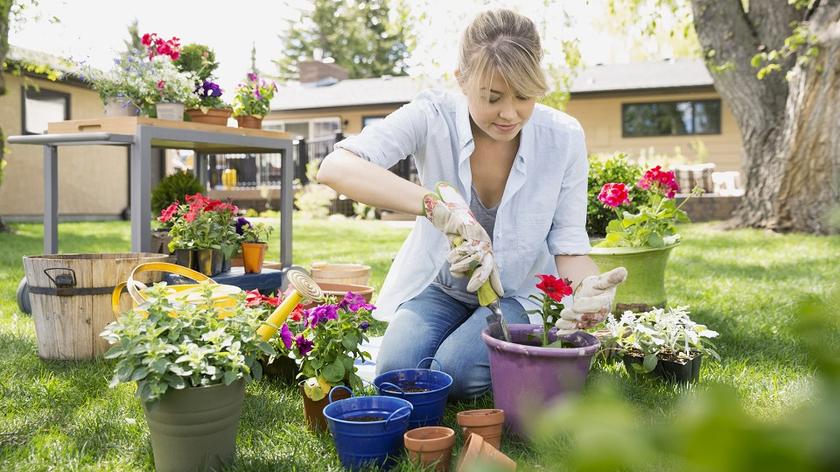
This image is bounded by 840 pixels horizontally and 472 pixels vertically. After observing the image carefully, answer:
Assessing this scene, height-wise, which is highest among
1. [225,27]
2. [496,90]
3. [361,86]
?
[225,27]

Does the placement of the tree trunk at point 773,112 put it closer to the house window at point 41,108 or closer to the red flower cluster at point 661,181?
the red flower cluster at point 661,181

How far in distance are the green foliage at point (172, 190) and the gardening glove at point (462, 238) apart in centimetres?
233

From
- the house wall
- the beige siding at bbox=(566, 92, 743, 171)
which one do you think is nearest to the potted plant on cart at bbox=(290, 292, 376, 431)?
the house wall

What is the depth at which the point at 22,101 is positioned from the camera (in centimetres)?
1017

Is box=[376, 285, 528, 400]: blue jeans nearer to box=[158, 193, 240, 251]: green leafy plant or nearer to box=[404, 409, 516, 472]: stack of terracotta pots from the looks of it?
box=[404, 409, 516, 472]: stack of terracotta pots

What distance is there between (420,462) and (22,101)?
11.0 m

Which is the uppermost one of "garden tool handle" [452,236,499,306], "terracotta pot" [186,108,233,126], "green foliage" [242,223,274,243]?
"terracotta pot" [186,108,233,126]

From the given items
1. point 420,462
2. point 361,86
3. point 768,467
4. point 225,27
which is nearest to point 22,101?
point 361,86

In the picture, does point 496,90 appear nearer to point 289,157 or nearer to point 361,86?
point 289,157

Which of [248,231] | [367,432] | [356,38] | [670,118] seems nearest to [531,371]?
[367,432]

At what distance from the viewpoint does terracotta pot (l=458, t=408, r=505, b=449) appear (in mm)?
1562

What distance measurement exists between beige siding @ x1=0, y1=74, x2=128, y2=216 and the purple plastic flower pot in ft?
32.5

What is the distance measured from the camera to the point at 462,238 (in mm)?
1736

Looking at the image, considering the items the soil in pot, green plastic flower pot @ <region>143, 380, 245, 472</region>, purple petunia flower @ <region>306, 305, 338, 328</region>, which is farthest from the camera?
the soil in pot
